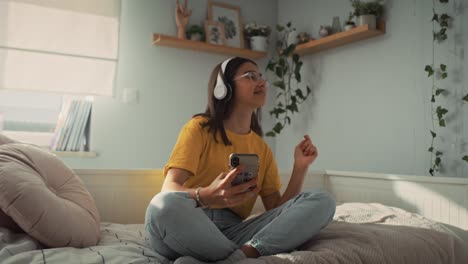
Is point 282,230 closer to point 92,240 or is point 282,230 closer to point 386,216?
point 92,240

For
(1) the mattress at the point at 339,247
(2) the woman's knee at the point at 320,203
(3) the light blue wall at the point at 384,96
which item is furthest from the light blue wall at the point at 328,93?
(2) the woman's knee at the point at 320,203

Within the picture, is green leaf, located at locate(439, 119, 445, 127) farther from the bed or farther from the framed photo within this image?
the framed photo

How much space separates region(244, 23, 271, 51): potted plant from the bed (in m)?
1.28

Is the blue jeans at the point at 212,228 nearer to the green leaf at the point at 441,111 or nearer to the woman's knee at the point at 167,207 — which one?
the woman's knee at the point at 167,207

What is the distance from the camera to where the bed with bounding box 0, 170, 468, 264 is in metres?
1.22

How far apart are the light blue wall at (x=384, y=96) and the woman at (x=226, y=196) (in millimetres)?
1056

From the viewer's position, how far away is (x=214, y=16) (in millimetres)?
3367

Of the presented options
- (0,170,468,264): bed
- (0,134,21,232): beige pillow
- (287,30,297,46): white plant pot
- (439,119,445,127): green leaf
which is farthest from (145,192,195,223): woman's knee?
(287,30,297,46): white plant pot

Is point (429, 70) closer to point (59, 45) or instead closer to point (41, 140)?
point (59, 45)

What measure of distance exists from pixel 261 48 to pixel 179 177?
213 cm

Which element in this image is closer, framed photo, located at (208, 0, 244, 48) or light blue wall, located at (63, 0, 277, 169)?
light blue wall, located at (63, 0, 277, 169)

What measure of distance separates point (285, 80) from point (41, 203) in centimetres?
248

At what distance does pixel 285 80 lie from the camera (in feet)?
11.5

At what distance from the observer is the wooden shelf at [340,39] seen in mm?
2698
